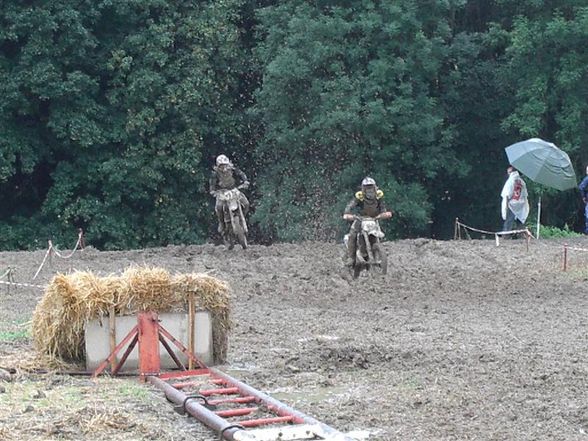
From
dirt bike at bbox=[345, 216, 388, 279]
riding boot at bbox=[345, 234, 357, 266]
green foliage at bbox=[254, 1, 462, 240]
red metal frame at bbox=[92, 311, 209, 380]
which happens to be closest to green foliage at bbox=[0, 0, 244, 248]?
green foliage at bbox=[254, 1, 462, 240]

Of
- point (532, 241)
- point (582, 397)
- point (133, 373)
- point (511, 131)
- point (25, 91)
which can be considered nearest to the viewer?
point (582, 397)

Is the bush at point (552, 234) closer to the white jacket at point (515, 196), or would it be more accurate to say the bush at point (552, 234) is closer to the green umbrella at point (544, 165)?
the white jacket at point (515, 196)

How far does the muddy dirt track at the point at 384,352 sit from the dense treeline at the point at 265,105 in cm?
1173

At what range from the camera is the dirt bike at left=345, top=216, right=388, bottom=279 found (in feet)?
64.8

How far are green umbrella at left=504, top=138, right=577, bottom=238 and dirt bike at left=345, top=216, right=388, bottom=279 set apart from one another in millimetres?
6879

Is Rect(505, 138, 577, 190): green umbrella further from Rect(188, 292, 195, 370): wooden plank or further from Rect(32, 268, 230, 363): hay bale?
Rect(188, 292, 195, 370): wooden plank

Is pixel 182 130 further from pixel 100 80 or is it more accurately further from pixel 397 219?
pixel 397 219

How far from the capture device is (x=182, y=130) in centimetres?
3669

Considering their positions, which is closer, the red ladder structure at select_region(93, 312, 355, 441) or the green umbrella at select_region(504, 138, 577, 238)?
the red ladder structure at select_region(93, 312, 355, 441)

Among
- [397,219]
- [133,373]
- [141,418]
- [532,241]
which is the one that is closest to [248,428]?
[141,418]

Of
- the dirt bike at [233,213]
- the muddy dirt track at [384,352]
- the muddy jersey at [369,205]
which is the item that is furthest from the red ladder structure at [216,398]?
the dirt bike at [233,213]

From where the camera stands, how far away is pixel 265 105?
3628 cm

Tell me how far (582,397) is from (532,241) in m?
18.2

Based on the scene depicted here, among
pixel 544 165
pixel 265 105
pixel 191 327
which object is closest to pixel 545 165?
pixel 544 165
